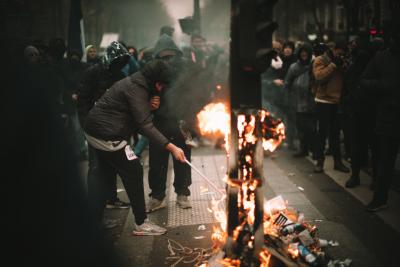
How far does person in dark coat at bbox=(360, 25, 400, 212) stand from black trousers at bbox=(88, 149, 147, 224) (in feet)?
11.0

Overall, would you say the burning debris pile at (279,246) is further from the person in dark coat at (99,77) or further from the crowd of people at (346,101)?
the person in dark coat at (99,77)

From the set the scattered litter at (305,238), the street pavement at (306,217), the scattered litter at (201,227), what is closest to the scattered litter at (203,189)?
the street pavement at (306,217)

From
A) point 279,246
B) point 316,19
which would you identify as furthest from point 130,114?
point 316,19

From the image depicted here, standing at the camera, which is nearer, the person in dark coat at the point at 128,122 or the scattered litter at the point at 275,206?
the person in dark coat at the point at 128,122

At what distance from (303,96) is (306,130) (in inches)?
30.5

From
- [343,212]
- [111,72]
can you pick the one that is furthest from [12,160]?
[343,212]

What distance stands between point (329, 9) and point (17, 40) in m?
29.1

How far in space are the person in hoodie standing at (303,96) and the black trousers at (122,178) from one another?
4838 millimetres

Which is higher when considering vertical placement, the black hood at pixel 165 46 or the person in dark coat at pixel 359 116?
the black hood at pixel 165 46

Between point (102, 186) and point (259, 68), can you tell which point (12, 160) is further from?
point (259, 68)

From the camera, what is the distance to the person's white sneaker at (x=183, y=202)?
6.79 metres

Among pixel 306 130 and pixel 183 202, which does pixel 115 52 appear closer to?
pixel 183 202

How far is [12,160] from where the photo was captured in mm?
9609

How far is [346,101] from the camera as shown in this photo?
26.2ft
